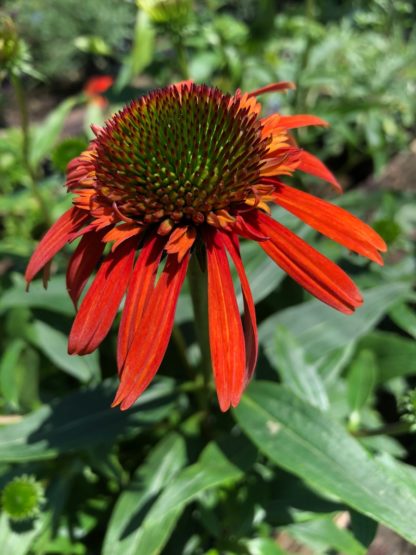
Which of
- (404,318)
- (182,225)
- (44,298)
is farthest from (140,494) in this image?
(404,318)

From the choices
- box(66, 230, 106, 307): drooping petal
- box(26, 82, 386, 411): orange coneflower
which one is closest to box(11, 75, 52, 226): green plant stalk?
box(26, 82, 386, 411): orange coneflower

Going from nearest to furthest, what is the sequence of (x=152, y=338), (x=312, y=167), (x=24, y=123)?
(x=152, y=338) → (x=312, y=167) → (x=24, y=123)

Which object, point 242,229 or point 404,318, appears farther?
point 404,318

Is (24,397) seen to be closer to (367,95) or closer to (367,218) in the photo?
(367,218)

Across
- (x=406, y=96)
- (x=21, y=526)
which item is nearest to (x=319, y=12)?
(x=406, y=96)

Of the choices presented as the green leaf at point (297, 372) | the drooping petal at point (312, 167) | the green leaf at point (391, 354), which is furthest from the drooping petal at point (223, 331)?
the green leaf at point (391, 354)

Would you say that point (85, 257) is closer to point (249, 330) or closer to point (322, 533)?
point (249, 330)
